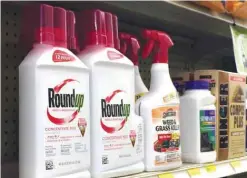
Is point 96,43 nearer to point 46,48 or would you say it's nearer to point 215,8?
point 46,48

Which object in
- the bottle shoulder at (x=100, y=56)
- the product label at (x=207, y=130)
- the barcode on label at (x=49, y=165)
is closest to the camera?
the barcode on label at (x=49, y=165)

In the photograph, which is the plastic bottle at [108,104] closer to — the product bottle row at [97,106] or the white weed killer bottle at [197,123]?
the product bottle row at [97,106]

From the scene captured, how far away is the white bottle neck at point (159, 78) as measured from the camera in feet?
3.68

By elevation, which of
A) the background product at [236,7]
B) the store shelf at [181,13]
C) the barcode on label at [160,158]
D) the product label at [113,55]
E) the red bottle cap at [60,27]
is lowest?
the barcode on label at [160,158]

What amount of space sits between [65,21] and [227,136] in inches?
27.6

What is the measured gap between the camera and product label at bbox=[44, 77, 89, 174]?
0.82 metres

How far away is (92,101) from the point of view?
926 millimetres

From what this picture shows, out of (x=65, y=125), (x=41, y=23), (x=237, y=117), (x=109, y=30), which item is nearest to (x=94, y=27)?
(x=109, y=30)

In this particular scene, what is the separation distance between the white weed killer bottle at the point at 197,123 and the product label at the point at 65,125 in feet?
1.48

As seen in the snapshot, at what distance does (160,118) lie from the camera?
109 cm

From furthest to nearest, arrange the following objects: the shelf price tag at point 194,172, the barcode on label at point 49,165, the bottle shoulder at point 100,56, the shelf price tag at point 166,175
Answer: the shelf price tag at point 194,172 → the shelf price tag at point 166,175 → the bottle shoulder at point 100,56 → the barcode on label at point 49,165

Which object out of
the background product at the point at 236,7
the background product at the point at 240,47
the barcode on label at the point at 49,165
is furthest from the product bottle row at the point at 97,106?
the background product at the point at 236,7

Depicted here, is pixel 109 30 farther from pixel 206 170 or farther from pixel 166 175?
pixel 206 170

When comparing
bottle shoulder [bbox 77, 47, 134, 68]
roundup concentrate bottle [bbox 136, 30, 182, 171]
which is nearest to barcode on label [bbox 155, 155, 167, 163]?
roundup concentrate bottle [bbox 136, 30, 182, 171]
